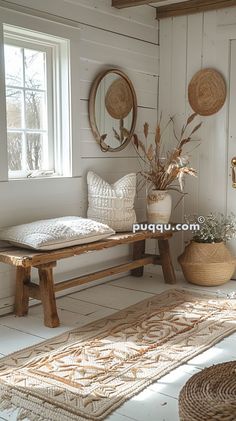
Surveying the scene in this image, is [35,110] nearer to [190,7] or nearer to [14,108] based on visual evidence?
[14,108]

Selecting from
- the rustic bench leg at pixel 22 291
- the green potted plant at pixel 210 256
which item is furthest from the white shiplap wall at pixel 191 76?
the rustic bench leg at pixel 22 291

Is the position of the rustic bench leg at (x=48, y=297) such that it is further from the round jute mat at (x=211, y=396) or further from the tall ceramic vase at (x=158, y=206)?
the round jute mat at (x=211, y=396)

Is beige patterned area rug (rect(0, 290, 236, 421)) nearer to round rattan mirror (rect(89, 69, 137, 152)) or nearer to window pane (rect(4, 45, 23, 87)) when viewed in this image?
round rattan mirror (rect(89, 69, 137, 152))

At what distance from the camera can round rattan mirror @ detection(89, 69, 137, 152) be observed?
12.9 ft

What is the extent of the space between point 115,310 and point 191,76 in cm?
217

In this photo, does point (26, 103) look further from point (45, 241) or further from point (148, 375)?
point (148, 375)

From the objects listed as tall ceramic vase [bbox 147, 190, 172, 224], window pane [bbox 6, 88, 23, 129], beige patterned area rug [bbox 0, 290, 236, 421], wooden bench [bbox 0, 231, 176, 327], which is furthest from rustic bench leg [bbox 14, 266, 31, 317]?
tall ceramic vase [bbox 147, 190, 172, 224]

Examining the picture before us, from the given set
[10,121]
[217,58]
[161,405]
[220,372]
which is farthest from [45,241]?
[217,58]

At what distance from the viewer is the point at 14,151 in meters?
3.48

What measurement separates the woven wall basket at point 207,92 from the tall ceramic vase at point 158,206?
0.84 meters

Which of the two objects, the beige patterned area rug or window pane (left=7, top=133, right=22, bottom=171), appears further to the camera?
window pane (left=7, top=133, right=22, bottom=171)

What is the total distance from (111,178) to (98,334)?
1564 millimetres

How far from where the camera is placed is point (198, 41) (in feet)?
14.1

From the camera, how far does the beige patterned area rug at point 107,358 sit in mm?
2166
